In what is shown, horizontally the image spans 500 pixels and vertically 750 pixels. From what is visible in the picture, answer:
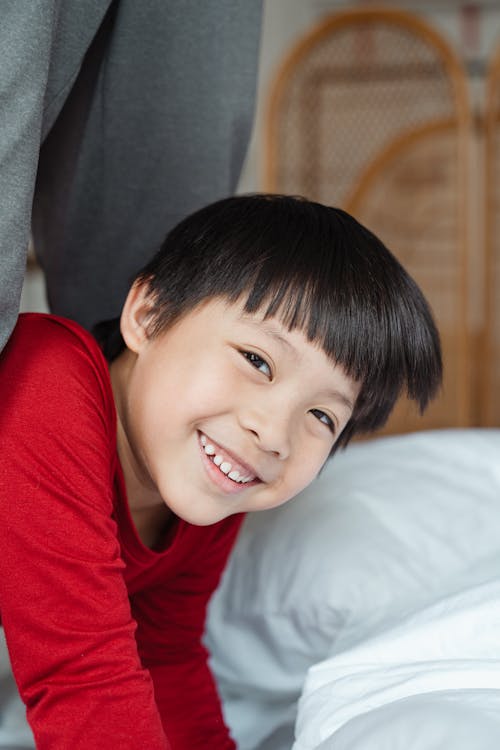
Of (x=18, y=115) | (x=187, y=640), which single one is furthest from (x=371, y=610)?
(x=18, y=115)

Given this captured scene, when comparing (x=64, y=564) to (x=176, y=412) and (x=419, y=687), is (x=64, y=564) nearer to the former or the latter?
(x=176, y=412)

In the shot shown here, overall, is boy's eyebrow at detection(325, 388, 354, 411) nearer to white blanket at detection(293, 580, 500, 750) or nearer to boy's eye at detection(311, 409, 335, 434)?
boy's eye at detection(311, 409, 335, 434)

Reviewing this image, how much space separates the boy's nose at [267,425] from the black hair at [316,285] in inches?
2.5

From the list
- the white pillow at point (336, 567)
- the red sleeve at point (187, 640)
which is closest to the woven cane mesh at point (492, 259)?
the white pillow at point (336, 567)

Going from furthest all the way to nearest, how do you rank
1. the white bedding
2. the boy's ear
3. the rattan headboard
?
the rattan headboard, the boy's ear, the white bedding

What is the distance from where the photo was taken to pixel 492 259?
2246mm

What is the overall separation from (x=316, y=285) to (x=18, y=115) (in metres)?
0.26

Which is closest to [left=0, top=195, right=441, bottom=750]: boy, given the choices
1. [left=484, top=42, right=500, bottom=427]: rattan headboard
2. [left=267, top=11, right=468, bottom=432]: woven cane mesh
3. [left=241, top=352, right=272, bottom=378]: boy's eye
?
[left=241, top=352, right=272, bottom=378]: boy's eye

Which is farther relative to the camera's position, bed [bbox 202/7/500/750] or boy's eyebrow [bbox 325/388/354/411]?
boy's eyebrow [bbox 325/388/354/411]

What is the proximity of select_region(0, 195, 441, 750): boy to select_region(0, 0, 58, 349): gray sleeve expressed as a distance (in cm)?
12

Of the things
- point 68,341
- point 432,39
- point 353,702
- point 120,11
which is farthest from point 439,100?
point 353,702

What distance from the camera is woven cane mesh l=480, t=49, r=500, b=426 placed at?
2.12 meters

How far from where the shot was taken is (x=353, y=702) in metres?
0.70

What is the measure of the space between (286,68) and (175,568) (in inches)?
57.3
